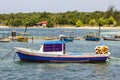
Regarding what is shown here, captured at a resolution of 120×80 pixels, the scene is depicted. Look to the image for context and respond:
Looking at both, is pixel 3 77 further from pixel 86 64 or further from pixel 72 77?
pixel 86 64

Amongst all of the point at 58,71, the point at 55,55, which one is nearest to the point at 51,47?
the point at 55,55

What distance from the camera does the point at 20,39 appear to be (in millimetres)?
117312

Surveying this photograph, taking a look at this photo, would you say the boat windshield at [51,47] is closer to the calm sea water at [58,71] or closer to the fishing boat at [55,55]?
the fishing boat at [55,55]

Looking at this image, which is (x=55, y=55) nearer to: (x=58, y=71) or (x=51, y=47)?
(x=51, y=47)

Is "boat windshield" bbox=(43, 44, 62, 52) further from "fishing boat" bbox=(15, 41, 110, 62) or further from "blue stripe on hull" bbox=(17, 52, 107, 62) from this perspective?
"blue stripe on hull" bbox=(17, 52, 107, 62)

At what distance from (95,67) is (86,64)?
2996mm

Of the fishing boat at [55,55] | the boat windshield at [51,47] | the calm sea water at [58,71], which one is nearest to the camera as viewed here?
the calm sea water at [58,71]

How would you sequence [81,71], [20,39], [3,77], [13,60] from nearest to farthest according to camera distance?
1. [3,77]
2. [81,71]
3. [13,60]
4. [20,39]

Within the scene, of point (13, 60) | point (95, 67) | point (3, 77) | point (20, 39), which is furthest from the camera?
point (20, 39)

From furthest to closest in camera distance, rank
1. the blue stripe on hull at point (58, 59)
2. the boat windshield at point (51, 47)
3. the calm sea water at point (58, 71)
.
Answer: the boat windshield at point (51, 47) < the blue stripe on hull at point (58, 59) < the calm sea water at point (58, 71)

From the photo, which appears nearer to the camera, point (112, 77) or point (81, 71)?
point (112, 77)

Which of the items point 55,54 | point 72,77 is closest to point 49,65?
point 55,54

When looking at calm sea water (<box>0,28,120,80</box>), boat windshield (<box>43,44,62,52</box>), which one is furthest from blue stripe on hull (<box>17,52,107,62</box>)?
boat windshield (<box>43,44,62,52</box>)

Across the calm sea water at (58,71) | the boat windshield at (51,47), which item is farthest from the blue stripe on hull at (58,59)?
the boat windshield at (51,47)
